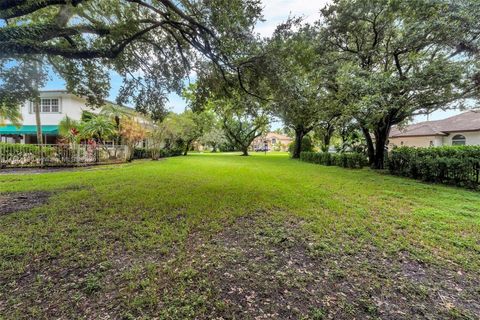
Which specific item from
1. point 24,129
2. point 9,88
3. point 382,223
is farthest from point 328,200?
point 24,129

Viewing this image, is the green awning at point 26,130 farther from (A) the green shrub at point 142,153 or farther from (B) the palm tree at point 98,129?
(A) the green shrub at point 142,153

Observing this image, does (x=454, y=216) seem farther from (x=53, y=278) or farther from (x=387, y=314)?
(x=53, y=278)

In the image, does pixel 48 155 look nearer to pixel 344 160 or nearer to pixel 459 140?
pixel 344 160

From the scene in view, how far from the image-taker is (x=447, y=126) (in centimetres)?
2380

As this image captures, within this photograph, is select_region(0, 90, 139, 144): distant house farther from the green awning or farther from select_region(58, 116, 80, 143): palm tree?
select_region(58, 116, 80, 143): palm tree

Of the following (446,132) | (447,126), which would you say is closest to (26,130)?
(446,132)

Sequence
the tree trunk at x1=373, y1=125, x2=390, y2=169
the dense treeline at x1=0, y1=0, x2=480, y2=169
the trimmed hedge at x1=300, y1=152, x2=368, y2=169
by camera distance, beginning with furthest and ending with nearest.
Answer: the trimmed hedge at x1=300, y1=152, x2=368, y2=169 < the tree trunk at x1=373, y1=125, x2=390, y2=169 < the dense treeline at x1=0, y1=0, x2=480, y2=169

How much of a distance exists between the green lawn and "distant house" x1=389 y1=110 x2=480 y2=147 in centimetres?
1829

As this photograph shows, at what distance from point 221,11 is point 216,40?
2.23ft

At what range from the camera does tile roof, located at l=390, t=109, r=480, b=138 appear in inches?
832

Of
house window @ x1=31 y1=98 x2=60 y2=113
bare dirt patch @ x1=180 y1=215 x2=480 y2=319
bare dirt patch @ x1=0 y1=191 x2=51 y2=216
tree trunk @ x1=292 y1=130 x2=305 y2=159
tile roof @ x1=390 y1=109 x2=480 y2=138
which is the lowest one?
bare dirt patch @ x1=180 y1=215 x2=480 y2=319

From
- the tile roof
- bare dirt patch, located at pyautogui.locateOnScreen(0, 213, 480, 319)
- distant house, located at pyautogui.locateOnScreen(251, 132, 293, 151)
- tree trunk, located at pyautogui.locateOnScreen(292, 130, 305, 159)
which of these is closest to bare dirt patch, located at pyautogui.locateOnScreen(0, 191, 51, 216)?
bare dirt patch, located at pyautogui.locateOnScreen(0, 213, 480, 319)

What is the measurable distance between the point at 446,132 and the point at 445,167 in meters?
20.2

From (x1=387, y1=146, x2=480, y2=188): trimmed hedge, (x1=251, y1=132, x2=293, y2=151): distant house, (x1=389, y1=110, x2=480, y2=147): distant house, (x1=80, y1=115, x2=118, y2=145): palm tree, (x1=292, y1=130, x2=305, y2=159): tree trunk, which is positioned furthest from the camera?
(x1=251, y1=132, x2=293, y2=151): distant house
